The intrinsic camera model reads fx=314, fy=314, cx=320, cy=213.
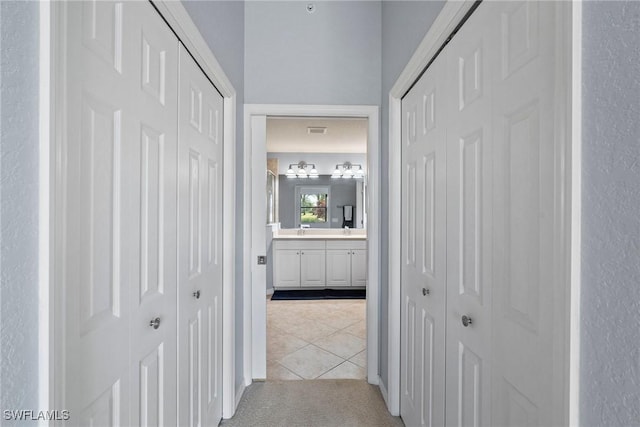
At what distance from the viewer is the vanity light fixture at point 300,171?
5.36 meters

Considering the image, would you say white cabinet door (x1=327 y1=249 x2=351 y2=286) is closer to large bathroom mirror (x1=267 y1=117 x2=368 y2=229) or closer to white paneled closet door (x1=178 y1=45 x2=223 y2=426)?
large bathroom mirror (x1=267 y1=117 x2=368 y2=229)

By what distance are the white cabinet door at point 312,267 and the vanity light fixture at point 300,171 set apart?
1.36m

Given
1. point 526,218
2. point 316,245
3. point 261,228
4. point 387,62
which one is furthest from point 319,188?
point 526,218

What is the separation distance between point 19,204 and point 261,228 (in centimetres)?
178

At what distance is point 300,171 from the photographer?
5367 millimetres

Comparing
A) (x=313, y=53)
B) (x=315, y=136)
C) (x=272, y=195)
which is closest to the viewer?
(x=313, y=53)

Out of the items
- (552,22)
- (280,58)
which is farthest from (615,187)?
(280,58)

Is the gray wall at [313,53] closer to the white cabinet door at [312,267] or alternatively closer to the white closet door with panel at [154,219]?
the white closet door with panel at [154,219]

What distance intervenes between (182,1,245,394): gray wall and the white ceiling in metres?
1.33

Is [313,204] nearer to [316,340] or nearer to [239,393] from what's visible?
[316,340]

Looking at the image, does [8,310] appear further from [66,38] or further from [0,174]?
[66,38]

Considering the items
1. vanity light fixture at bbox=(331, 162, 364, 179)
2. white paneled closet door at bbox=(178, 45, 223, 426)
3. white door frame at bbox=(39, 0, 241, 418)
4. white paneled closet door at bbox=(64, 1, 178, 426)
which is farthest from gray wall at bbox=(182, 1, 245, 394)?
vanity light fixture at bbox=(331, 162, 364, 179)

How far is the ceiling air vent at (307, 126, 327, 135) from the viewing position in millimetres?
4076

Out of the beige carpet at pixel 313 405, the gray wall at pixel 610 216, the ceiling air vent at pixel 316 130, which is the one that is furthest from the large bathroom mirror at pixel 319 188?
the gray wall at pixel 610 216
